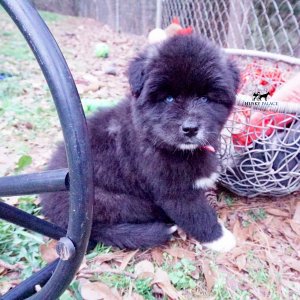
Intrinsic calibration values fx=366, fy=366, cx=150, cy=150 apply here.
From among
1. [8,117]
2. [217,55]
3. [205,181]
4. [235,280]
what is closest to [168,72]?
[217,55]

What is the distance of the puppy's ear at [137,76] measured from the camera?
182 cm

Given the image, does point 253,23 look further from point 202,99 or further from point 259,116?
point 202,99

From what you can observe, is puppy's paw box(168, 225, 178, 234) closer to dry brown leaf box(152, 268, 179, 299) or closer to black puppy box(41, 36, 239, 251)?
black puppy box(41, 36, 239, 251)

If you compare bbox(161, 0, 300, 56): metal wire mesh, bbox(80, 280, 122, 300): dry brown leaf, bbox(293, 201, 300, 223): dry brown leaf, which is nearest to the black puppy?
bbox(80, 280, 122, 300): dry brown leaf

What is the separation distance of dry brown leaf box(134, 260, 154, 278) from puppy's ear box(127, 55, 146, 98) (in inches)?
34.5

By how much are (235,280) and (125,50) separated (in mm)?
4963

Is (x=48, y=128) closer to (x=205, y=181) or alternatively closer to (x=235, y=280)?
(x=205, y=181)

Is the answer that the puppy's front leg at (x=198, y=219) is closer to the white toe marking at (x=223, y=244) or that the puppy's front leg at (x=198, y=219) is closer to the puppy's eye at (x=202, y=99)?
the white toe marking at (x=223, y=244)

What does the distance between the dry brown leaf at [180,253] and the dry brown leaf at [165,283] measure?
0.17 metres

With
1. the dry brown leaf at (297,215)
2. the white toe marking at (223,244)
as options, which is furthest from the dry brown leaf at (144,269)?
the dry brown leaf at (297,215)

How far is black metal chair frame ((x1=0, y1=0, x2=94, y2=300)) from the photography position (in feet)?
2.55

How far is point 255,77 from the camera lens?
2707 millimetres

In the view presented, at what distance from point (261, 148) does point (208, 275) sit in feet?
2.59

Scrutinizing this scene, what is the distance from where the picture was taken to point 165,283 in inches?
70.1
